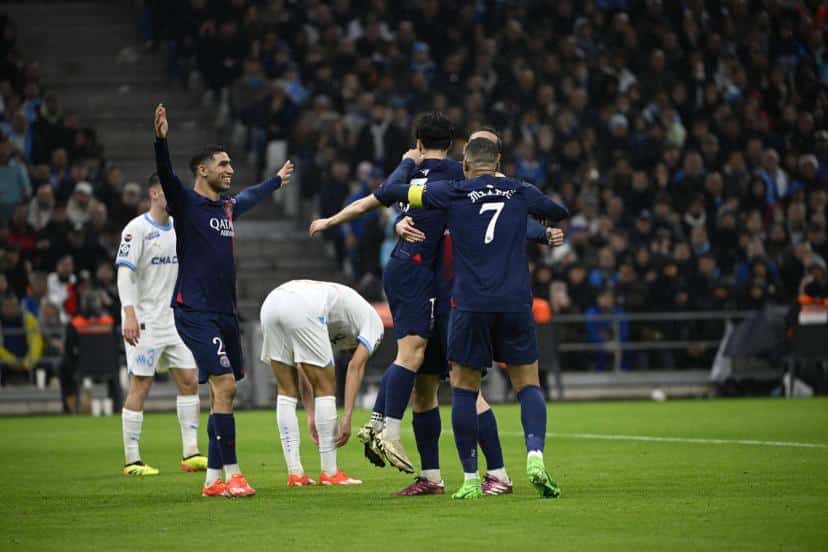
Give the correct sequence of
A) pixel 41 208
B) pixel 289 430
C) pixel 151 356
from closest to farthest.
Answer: pixel 289 430 → pixel 151 356 → pixel 41 208

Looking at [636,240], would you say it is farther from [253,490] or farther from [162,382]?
[253,490]

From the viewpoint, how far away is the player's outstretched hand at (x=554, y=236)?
405 inches

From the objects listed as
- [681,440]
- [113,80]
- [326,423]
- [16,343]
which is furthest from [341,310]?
[113,80]

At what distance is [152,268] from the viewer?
14344mm

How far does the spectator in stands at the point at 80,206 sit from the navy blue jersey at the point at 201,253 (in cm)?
1439

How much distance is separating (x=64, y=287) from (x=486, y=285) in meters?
15.7

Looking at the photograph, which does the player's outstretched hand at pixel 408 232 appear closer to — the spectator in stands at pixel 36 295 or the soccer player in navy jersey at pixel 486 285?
the soccer player in navy jersey at pixel 486 285

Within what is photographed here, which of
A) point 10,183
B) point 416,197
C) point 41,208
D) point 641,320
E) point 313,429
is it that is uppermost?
point 10,183

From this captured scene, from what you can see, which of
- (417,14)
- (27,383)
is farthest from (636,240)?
(27,383)

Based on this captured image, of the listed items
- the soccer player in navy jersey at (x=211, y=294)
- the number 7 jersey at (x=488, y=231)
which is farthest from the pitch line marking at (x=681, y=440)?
the soccer player in navy jersey at (x=211, y=294)

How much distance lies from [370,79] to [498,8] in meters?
3.48

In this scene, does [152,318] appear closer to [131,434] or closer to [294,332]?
[131,434]

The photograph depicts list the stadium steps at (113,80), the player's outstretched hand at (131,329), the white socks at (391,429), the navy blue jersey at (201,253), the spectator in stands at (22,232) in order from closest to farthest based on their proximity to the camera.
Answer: the white socks at (391,429)
the navy blue jersey at (201,253)
the player's outstretched hand at (131,329)
the spectator in stands at (22,232)
the stadium steps at (113,80)

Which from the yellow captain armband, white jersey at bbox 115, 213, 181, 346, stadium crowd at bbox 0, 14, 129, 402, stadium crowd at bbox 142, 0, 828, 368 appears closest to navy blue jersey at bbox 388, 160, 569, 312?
the yellow captain armband
